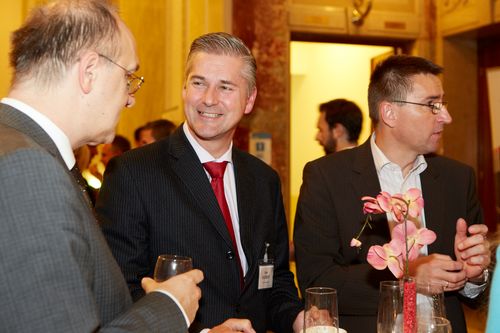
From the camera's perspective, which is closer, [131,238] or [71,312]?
[71,312]

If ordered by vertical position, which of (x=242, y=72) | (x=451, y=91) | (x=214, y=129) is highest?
(x=451, y=91)

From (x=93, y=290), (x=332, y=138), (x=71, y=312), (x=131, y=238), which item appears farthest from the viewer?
(x=332, y=138)

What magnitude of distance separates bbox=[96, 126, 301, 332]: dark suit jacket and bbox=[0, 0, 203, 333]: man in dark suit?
28.1 inches

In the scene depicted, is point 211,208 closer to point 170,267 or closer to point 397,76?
point 170,267

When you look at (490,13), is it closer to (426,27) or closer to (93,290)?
(426,27)

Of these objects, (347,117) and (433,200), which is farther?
(347,117)

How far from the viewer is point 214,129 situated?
263 centimetres

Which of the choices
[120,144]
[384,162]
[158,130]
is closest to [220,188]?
[384,162]

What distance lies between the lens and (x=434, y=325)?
175cm

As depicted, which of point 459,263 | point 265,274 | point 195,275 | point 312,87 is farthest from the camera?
point 312,87

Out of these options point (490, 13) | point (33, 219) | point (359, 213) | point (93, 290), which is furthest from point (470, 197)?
point (490, 13)

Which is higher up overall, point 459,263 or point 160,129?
point 160,129

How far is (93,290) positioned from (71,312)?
187 mm

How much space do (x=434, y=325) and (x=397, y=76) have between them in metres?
1.59
